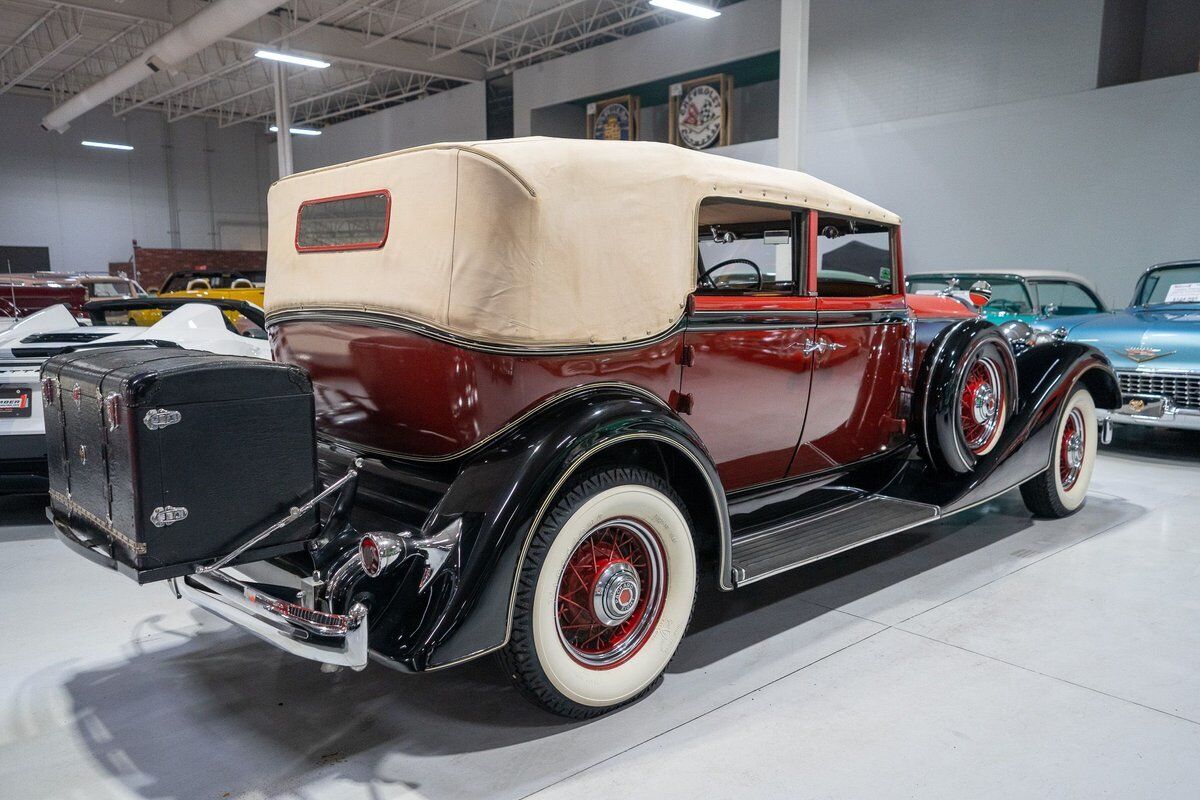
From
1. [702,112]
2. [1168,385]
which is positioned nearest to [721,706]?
[1168,385]

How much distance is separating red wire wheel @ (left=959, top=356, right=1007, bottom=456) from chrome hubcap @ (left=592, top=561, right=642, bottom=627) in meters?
2.23

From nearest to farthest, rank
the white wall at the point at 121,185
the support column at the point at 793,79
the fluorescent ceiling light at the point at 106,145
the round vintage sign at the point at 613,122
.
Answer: the support column at the point at 793,79
the round vintage sign at the point at 613,122
the fluorescent ceiling light at the point at 106,145
the white wall at the point at 121,185

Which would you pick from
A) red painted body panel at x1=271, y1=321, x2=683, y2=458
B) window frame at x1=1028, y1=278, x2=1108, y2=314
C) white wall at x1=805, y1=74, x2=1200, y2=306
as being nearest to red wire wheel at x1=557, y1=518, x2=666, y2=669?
red painted body panel at x1=271, y1=321, x2=683, y2=458

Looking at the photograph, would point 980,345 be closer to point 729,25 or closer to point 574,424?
point 574,424

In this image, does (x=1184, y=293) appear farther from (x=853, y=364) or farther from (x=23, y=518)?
(x=23, y=518)

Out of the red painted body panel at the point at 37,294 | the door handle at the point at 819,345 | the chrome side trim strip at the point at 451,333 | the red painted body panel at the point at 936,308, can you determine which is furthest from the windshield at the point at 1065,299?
the red painted body panel at the point at 37,294

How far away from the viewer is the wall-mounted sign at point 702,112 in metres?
13.7

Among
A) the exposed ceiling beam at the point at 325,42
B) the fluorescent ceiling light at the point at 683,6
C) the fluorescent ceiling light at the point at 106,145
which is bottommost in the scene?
the fluorescent ceiling light at the point at 683,6

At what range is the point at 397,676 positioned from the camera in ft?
9.47

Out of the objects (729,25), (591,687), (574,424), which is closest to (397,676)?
(591,687)

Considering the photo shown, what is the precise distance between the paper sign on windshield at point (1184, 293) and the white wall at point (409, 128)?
13.8m

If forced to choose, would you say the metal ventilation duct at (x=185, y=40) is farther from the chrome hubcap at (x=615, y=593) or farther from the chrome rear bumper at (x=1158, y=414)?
the chrome hubcap at (x=615, y=593)

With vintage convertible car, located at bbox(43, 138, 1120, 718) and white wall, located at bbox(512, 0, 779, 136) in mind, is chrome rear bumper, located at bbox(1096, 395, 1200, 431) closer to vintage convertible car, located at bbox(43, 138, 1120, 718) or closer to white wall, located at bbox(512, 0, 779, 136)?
vintage convertible car, located at bbox(43, 138, 1120, 718)

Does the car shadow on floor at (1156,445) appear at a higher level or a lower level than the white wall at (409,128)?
lower
